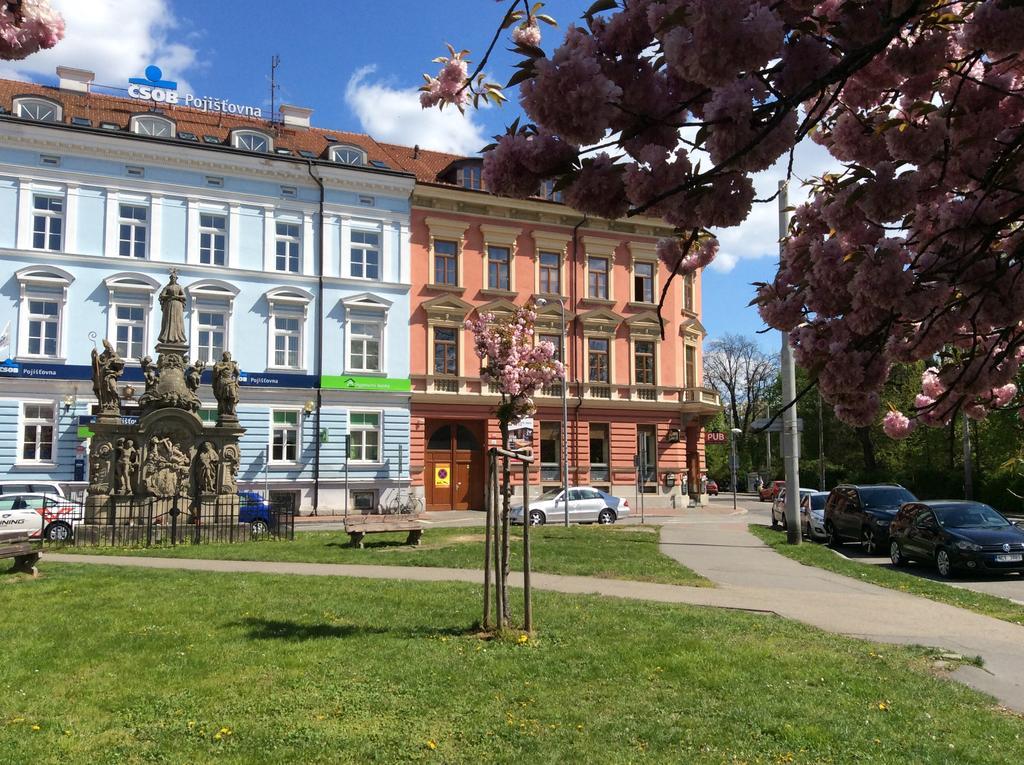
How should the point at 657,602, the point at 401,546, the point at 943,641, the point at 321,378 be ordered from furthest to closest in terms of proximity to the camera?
the point at 321,378 → the point at 401,546 → the point at 657,602 → the point at 943,641

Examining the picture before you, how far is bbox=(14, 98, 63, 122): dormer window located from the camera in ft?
111

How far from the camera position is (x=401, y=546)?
19625mm

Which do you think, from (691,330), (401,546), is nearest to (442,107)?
(401,546)

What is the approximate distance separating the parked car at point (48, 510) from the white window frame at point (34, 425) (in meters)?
7.23

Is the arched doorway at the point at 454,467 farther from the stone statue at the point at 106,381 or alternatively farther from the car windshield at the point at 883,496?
the car windshield at the point at 883,496

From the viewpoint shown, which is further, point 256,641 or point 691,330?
point 691,330

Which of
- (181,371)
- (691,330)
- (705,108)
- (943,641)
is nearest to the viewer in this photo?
(705,108)

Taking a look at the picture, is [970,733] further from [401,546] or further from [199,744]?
[401,546]

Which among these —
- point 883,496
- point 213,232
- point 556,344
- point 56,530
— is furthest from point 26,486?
point 883,496

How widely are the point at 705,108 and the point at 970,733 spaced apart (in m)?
4.98

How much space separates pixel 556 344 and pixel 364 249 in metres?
10.7

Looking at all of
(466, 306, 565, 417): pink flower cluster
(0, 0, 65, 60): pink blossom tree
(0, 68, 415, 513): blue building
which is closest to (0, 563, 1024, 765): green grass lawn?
(0, 0, 65, 60): pink blossom tree

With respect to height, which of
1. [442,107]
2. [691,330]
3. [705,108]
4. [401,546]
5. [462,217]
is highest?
[462,217]

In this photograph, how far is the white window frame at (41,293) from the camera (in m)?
33.0
